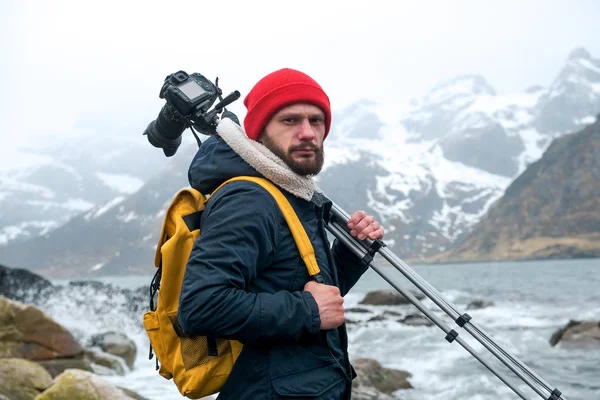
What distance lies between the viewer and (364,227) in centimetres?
366

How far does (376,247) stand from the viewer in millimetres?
3682

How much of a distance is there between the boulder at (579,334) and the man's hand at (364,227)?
68.4 feet

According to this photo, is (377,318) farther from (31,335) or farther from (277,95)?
(277,95)

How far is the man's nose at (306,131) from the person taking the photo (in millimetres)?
3268

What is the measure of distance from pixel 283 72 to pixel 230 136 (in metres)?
A: 0.55

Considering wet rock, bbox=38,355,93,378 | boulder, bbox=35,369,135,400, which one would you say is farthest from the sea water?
boulder, bbox=35,369,135,400

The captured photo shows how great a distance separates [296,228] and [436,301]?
1.48 m

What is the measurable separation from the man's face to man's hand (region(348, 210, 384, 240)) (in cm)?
52

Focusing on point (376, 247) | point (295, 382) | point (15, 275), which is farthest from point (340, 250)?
point (15, 275)

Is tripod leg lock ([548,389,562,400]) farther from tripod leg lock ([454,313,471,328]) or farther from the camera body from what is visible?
the camera body

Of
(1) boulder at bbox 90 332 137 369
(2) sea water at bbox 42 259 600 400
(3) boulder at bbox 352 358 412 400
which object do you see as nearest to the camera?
(3) boulder at bbox 352 358 412 400

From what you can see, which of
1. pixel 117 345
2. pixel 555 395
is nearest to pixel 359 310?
pixel 117 345

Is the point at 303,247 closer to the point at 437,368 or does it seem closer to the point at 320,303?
the point at 320,303

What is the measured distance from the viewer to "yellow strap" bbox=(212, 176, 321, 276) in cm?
301
